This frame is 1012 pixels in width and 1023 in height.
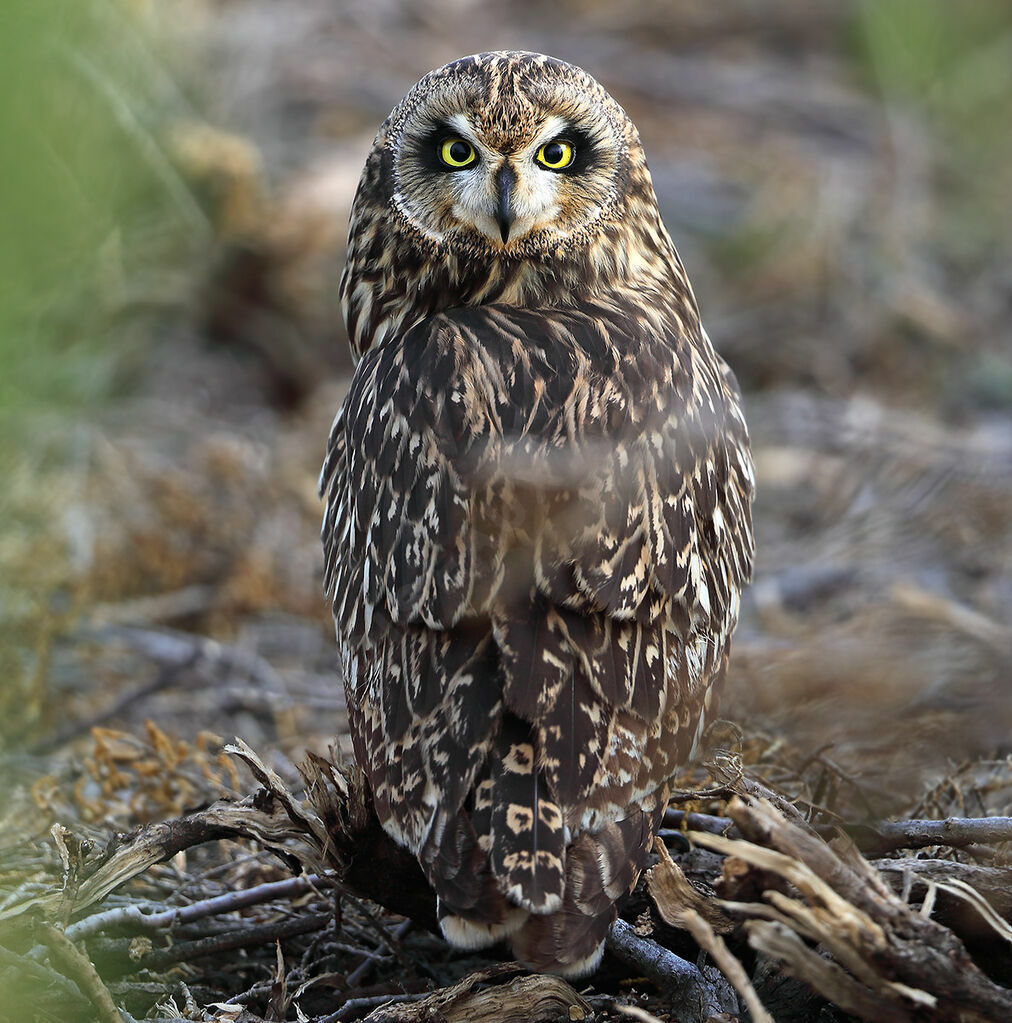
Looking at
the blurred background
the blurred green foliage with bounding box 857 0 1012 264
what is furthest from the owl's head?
the blurred green foliage with bounding box 857 0 1012 264

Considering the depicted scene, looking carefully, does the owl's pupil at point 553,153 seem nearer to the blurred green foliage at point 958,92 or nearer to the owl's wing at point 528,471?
the owl's wing at point 528,471

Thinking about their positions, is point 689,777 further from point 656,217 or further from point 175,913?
point 656,217

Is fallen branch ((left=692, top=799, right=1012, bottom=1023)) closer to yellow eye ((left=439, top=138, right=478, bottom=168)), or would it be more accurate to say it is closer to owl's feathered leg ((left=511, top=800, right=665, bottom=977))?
owl's feathered leg ((left=511, top=800, right=665, bottom=977))

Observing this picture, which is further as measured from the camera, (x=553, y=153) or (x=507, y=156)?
(x=553, y=153)

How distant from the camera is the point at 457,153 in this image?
3.26 metres

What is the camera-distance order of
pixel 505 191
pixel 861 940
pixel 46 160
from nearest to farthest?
pixel 46 160
pixel 861 940
pixel 505 191

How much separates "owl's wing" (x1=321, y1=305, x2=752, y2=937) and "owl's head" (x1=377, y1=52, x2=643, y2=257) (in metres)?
0.26

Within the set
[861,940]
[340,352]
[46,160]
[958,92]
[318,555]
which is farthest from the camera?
[958,92]

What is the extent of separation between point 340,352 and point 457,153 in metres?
4.66

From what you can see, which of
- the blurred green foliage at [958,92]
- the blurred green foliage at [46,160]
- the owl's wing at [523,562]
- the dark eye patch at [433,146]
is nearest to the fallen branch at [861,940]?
the owl's wing at [523,562]

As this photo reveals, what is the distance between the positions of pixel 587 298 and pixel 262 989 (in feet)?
6.23

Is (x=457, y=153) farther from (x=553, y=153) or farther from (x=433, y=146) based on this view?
(x=553, y=153)

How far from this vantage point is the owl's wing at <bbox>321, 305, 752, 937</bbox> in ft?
8.00

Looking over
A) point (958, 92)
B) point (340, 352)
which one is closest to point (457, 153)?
point (340, 352)
